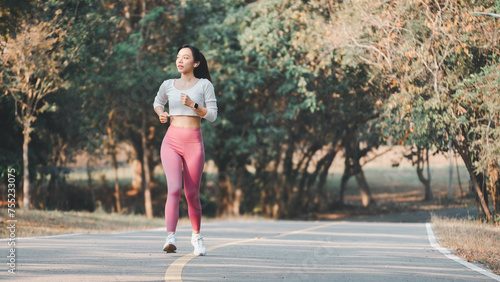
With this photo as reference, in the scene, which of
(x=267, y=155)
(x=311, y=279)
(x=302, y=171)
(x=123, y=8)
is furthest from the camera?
(x=302, y=171)

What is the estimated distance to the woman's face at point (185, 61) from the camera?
8.92 m

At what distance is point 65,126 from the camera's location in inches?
1161

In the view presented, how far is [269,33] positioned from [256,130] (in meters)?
5.82

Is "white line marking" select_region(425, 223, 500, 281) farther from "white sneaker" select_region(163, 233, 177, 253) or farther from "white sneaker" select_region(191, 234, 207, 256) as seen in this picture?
"white sneaker" select_region(163, 233, 177, 253)

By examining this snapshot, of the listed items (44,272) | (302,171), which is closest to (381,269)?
(44,272)

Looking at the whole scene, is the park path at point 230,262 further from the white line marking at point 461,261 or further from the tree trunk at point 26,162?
the tree trunk at point 26,162

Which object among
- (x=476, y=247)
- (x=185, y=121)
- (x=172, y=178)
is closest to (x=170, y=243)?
(x=172, y=178)

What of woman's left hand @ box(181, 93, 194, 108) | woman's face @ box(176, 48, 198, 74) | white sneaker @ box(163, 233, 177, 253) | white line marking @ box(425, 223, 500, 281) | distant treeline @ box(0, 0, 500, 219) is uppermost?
distant treeline @ box(0, 0, 500, 219)

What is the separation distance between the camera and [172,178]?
880 cm

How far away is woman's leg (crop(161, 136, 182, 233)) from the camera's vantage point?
8.78m

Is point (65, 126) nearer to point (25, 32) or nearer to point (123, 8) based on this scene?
point (123, 8)

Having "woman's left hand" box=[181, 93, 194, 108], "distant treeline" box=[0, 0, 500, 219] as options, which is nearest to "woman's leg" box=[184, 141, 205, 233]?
"woman's left hand" box=[181, 93, 194, 108]

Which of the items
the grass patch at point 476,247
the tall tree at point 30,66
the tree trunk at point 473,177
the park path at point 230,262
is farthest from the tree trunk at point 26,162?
the grass patch at point 476,247

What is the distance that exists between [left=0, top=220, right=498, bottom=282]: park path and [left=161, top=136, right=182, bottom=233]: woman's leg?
50cm
